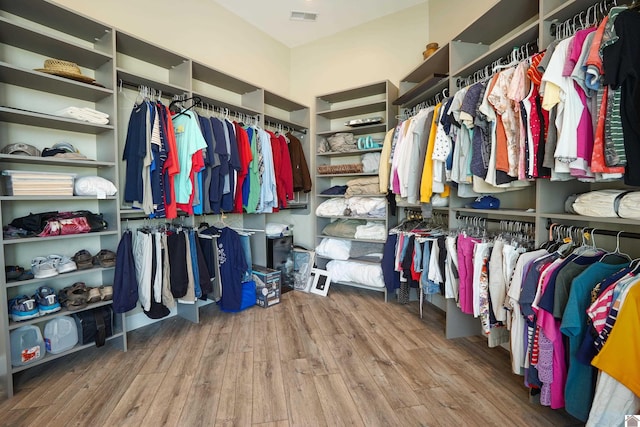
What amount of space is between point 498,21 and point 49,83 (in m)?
3.14

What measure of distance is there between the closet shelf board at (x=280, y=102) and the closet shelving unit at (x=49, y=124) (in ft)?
5.47

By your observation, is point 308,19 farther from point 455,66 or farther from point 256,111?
point 455,66

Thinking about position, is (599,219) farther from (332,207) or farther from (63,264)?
(63,264)

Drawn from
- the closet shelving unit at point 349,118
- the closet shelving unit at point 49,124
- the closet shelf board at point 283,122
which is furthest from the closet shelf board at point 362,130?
the closet shelving unit at point 49,124

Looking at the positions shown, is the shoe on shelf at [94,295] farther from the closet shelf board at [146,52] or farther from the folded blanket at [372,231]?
the folded blanket at [372,231]

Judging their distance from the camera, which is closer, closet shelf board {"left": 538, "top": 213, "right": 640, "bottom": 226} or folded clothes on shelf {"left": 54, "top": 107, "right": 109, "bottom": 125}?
closet shelf board {"left": 538, "top": 213, "right": 640, "bottom": 226}

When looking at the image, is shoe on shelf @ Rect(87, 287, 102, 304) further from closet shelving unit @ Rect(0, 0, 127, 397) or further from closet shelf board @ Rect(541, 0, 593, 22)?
closet shelf board @ Rect(541, 0, 593, 22)

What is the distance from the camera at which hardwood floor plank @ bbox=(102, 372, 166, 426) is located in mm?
1523

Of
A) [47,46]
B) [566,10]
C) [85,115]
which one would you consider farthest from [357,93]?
[47,46]

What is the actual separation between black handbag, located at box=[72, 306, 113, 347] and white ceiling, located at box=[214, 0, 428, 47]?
3.32 meters

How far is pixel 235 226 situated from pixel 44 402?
2.16 metres

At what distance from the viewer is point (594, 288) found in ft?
4.21

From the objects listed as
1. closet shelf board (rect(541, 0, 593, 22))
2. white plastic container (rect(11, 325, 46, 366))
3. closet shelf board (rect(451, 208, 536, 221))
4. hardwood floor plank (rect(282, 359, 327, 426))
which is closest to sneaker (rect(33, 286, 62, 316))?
white plastic container (rect(11, 325, 46, 366))

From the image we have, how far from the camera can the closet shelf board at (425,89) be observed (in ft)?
8.44
